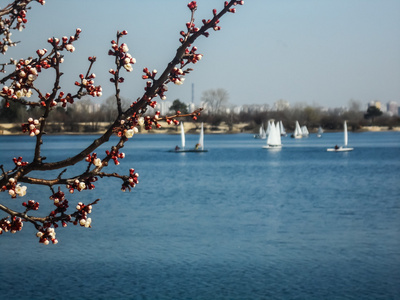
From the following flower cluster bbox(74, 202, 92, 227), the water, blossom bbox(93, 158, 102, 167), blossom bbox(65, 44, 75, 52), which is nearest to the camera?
blossom bbox(93, 158, 102, 167)

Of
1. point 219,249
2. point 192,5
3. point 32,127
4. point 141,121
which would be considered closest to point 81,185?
point 32,127

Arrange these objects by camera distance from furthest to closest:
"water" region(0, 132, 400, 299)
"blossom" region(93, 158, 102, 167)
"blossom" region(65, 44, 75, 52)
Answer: "water" region(0, 132, 400, 299)
"blossom" region(65, 44, 75, 52)
"blossom" region(93, 158, 102, 167)

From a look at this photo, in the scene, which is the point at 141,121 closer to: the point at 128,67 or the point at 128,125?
the point at 128,125

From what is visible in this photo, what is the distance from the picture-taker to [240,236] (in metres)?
28.1

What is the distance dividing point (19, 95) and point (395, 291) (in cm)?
1624

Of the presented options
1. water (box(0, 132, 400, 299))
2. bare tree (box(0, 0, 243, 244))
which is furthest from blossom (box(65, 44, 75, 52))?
water (box(0, 132, 400, 299))

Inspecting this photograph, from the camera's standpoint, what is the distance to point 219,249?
2517cm

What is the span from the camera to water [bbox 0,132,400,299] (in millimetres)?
19547

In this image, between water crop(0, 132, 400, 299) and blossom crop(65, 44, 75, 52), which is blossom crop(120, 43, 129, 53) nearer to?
blossom crop(65, 44, 75, 52)

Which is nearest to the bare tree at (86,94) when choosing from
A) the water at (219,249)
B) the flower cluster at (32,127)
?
the flower cluster at (32,127)

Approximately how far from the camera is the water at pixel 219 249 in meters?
19.5

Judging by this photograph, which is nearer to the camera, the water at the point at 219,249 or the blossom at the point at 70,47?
the blossom at the point at 70,47

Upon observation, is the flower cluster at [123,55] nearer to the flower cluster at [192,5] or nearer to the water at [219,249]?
the flower cluster at [192,5]

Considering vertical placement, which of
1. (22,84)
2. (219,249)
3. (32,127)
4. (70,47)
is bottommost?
(219,249)
